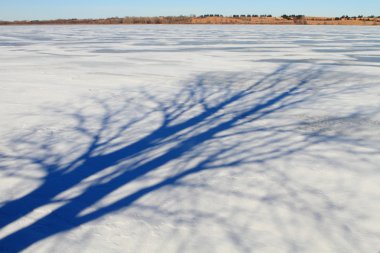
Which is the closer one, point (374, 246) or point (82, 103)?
point (374, 246)

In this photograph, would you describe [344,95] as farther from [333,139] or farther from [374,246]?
[374,246]

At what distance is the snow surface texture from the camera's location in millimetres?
2605

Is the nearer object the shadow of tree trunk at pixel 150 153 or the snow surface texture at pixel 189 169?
the snow surface texture at pixel 189 169

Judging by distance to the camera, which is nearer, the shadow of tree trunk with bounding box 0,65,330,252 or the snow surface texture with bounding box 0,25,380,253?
the snow surface texture with bounding box 0,25,380,253

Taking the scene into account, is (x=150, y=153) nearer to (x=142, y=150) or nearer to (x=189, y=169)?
(x=142, y=150)

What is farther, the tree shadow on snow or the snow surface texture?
the tree shadow on snow

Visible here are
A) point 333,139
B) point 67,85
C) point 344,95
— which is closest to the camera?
point 333,139

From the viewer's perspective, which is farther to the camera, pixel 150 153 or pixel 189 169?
pixel 150 153

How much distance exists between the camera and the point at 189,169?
3.70 metres

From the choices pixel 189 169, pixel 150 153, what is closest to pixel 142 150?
pixel 150 153

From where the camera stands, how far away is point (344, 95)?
6.97 meters

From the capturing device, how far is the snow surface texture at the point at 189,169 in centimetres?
261

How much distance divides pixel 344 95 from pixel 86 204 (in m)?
5.41

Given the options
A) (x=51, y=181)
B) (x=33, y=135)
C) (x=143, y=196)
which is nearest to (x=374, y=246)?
(x=143, y=196)
